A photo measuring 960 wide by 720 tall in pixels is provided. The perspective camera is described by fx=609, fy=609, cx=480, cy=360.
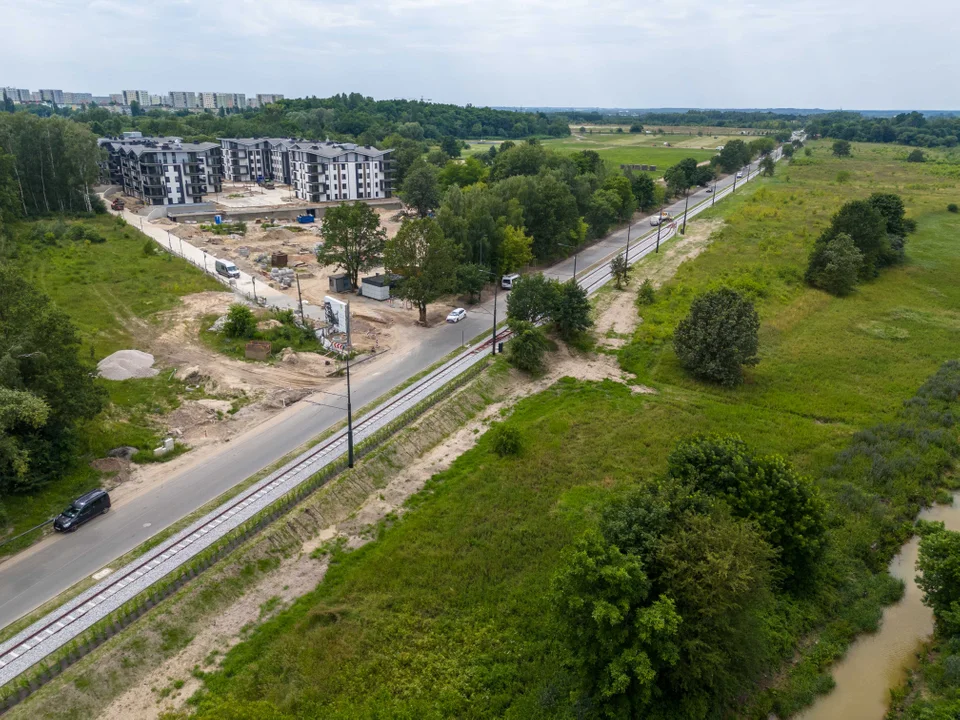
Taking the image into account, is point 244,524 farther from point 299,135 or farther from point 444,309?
point 299,135

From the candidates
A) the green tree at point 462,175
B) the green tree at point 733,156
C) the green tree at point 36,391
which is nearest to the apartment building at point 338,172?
the green tree at point 462,175

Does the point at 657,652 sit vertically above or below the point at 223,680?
above

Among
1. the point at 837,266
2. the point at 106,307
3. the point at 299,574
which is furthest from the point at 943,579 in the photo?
the point at 106,307

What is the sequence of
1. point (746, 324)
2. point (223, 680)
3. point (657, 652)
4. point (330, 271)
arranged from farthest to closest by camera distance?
point (330, 271)
point (746, 324)
point (223, 680)
point (657, 652)

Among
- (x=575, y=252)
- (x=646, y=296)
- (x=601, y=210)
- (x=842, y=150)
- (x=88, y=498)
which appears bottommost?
(x=88, y=498)

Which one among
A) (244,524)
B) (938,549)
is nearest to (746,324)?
(938,549)

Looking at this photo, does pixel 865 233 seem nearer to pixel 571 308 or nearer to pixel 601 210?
pixel 601 210

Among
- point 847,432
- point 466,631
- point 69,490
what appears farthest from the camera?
point 847,432

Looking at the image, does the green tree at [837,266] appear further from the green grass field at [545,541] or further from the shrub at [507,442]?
the shrub at [507,442]
